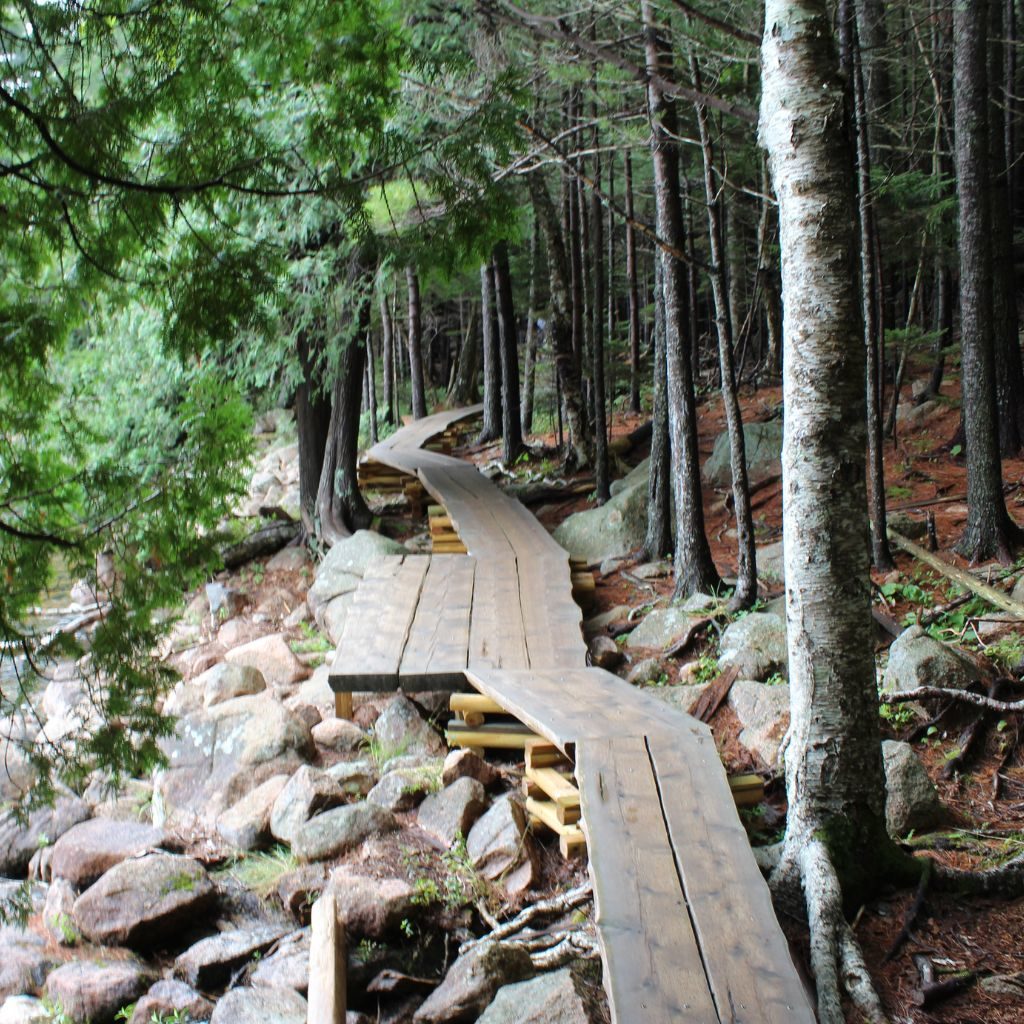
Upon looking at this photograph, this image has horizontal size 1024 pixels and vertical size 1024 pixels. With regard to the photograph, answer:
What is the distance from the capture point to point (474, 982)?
3814mm

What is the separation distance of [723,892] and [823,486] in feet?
5.44

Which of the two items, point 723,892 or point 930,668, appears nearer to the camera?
point 723,892

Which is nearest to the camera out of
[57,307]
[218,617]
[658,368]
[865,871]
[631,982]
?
[631,982]

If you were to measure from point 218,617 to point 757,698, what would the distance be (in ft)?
25.3

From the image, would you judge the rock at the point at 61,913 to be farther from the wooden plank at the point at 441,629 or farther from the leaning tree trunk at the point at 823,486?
the leaning tree trunk at the point at 823,486

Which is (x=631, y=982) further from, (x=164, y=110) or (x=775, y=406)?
(x=775, y=406)

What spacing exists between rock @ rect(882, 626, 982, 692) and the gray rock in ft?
13.5

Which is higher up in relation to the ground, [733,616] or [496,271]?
[496,271]

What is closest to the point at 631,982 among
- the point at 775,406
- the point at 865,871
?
the point at 865,871

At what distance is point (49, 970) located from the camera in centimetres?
469

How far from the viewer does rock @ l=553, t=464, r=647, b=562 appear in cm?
1070

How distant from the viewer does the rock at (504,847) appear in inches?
190

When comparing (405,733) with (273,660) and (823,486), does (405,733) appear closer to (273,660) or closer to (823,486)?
(273,660)

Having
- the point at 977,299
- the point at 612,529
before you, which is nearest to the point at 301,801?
the point at 612,529
